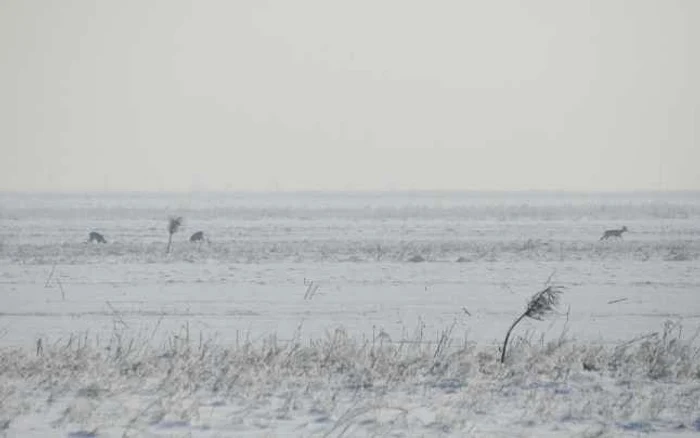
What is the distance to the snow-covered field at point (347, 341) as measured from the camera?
758 centimetres

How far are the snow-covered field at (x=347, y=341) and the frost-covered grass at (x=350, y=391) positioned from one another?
34mm

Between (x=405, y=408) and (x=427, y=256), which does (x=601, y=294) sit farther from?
(x=405, y=408)

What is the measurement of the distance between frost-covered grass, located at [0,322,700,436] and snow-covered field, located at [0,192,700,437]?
34mm

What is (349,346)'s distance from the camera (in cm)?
1018

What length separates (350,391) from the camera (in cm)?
858

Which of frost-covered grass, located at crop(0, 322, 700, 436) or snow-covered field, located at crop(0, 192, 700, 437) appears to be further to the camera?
snow-covered field, located at crop(0, 192, 700, 437)

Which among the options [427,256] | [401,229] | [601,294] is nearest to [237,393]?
[601,294]

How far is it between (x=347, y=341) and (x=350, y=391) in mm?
1865

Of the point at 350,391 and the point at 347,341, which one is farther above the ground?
the point at 347,341

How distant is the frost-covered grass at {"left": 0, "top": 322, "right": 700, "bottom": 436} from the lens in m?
7.30

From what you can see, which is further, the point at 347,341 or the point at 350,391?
the point at 347,341

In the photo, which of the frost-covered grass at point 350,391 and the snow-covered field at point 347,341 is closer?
the frost-covered grass at point 350,391

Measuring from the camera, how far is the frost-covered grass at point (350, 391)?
7.30 m

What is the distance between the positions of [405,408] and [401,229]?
34689 millimetres
